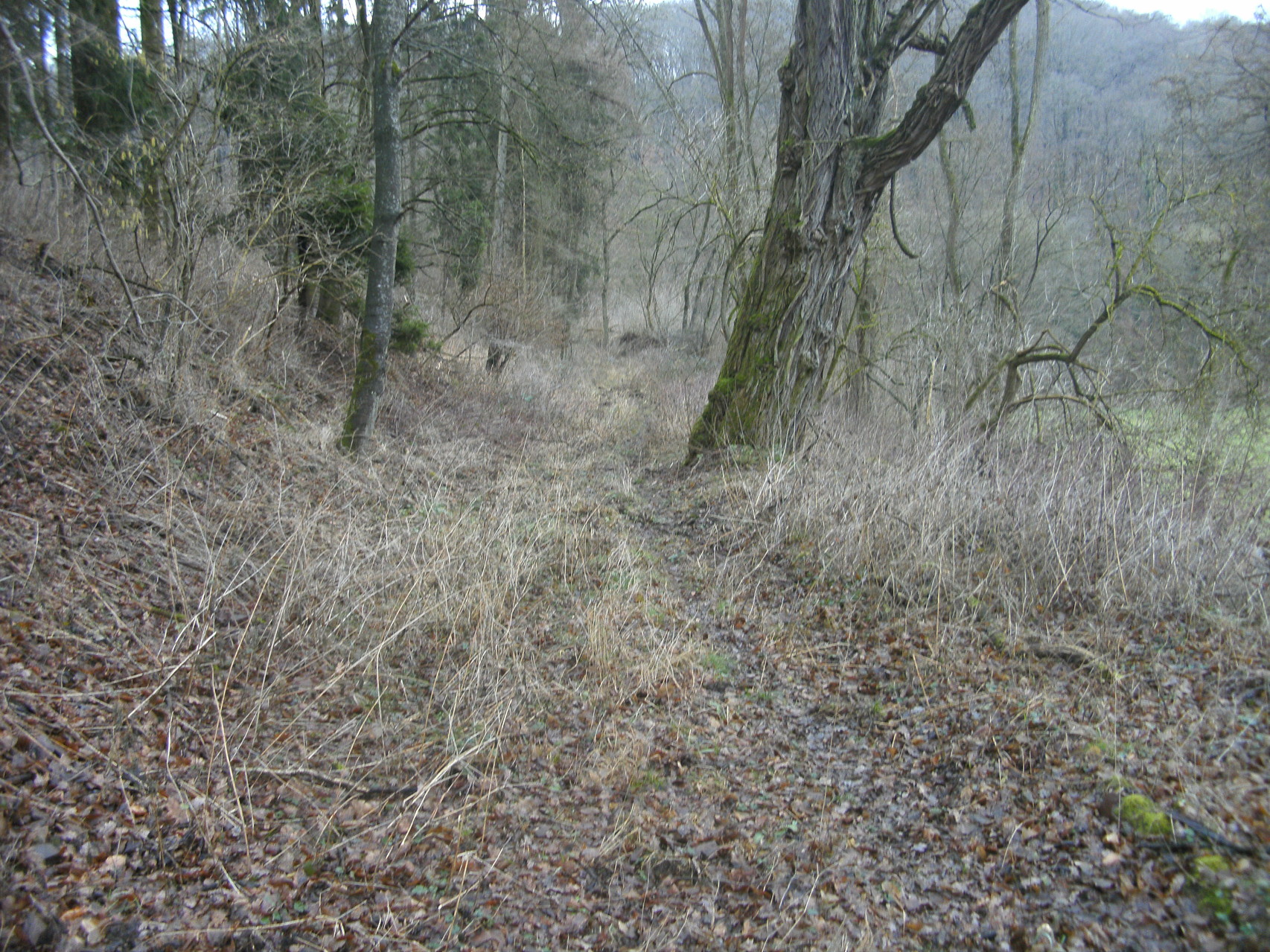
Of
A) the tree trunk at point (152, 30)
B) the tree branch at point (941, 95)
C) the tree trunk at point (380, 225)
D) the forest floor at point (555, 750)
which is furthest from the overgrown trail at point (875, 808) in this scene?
the tree trunk at point (152, 30)

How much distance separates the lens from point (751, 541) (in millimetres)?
6473

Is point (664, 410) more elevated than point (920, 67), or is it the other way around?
point (920, 67)

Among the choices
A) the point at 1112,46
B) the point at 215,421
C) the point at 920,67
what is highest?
the point at 1112,46

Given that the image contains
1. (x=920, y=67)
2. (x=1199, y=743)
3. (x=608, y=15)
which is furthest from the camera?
(x=920, y=67)

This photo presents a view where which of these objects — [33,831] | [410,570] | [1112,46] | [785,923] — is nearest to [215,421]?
[410,570]

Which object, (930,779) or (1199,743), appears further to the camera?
(930,779)

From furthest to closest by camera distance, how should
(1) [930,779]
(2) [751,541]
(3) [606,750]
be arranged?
(2) [751,541] < (3) [606,750] < (1) [930,779]

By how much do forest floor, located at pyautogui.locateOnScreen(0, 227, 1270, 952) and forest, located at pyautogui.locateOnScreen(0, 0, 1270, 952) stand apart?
0.02 meters

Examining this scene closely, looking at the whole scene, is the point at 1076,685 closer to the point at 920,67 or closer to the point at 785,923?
the point at 785,923

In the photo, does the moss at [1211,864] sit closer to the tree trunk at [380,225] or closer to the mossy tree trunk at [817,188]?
the mossy tree trunk at [817,188]

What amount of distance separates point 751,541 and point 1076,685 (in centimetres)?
285

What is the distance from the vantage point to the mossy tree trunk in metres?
7.43

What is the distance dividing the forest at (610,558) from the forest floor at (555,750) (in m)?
0.02

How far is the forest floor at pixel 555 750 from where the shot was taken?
2732 millimetres
